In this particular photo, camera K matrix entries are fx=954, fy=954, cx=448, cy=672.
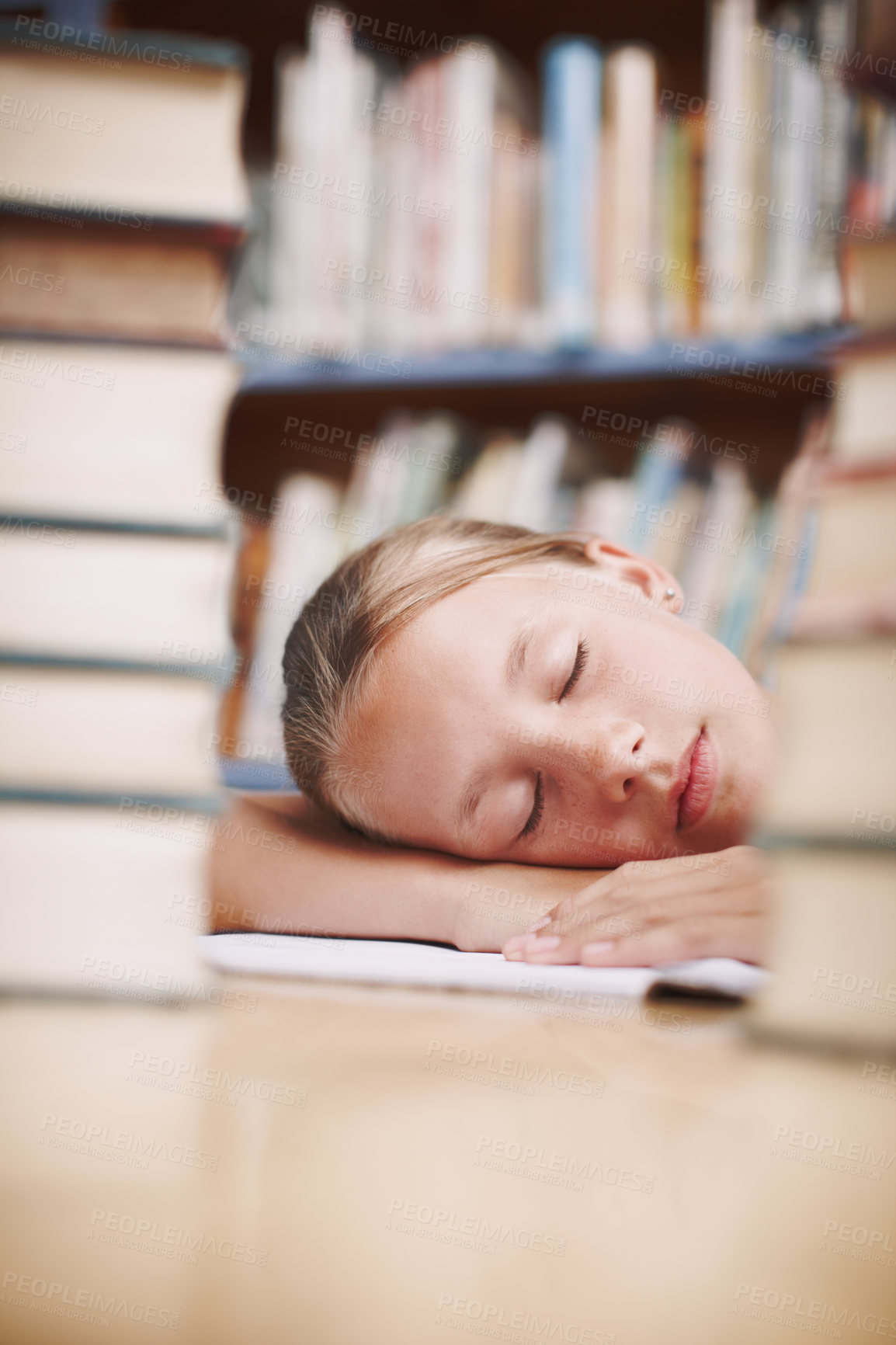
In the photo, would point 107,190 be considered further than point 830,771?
Yes

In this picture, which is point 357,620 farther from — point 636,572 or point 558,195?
point 558,195

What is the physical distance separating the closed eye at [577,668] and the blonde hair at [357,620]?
94mm

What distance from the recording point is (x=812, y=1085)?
341 millimetres

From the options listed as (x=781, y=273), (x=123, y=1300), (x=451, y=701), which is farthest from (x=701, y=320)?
(x=123, y=1300)

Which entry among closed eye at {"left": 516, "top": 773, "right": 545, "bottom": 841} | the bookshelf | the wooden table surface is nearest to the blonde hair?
closed eye at {"left": 516, "top": 773, "right": 545, "bottom": 841}

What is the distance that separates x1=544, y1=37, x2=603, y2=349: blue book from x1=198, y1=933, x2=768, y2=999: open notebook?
0.88 m

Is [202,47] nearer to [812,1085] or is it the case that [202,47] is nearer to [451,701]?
[451,701]

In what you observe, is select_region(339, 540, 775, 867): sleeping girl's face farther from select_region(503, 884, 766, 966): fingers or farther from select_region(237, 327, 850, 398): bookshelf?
select_region(237, 327, 850, 398): bookshelf

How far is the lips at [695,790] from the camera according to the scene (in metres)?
0.60

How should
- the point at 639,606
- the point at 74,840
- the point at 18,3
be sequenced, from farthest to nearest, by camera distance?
the point at 18,3 → the point at 639,606 → the point at 74,840

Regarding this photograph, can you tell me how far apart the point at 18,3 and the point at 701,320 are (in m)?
0.87

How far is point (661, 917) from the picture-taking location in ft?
1.71

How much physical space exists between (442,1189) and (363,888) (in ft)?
1.04

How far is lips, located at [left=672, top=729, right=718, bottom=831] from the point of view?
596 millimetres
